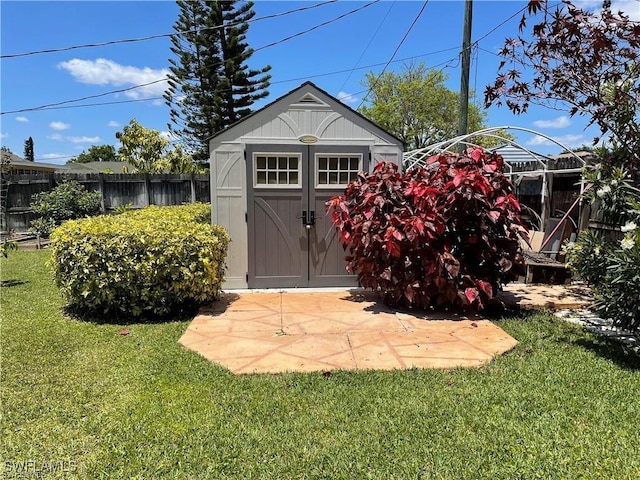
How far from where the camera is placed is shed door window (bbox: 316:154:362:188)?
5.94 meters

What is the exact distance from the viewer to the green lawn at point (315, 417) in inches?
85.7

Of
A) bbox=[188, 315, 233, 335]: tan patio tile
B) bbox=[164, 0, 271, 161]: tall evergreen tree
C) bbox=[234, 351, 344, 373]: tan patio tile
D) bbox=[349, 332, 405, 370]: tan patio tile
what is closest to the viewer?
bbox=[234, 351, 344, 373]: tan patio tile

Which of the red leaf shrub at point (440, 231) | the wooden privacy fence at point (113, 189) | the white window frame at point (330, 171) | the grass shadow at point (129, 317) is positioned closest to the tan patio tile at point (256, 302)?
the grass shadow at point (129, 317)

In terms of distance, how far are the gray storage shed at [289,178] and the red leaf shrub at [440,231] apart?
874mm

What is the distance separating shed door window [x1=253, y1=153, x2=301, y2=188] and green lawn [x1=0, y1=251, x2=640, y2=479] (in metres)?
2.73

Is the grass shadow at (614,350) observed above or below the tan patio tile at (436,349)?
above

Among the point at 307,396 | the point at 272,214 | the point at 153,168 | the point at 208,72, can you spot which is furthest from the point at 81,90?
the point at 307,396

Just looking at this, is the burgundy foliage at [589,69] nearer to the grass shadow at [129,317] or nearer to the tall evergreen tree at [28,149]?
the grass shadow at [129,317]

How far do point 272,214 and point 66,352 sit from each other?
9.71 ft

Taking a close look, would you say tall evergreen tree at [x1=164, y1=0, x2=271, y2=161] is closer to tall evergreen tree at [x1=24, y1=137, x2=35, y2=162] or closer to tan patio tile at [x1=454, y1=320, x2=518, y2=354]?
tan patio tile at [x1=454, y1=320, x2=518, y2=354]

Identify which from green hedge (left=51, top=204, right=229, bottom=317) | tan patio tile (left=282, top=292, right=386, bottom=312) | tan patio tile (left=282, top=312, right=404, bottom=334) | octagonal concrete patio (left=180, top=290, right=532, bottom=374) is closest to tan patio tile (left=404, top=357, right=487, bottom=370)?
octagonal concrete patio (left=180, top=290, right=532, bottom=374)

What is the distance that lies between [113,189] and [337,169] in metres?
8.40

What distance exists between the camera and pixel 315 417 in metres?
2.62

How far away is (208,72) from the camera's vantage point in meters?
18.0
